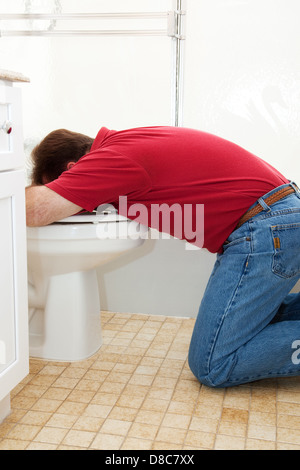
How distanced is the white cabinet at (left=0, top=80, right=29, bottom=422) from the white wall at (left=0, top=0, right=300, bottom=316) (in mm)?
821

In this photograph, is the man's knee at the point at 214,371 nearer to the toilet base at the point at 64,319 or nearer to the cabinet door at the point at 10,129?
the toilet base at the point at 64,319

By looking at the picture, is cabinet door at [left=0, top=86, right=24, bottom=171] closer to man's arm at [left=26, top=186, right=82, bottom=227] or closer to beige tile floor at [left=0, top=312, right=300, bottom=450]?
man's arm at [left=26, top=186, right=82, bottom=227]

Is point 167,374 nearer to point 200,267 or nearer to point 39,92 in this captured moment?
point 200,267

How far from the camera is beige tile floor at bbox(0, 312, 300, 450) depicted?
3.66ft

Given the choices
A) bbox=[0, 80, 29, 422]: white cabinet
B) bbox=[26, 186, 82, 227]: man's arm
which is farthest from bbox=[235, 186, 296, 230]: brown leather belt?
bbox=[0, 80, 29, 422]: white cabinet

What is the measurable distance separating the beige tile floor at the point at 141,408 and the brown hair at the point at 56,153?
0.51 metres

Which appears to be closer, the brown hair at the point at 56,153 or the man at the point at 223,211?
the man at the point at 223,211

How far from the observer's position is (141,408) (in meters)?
1.25

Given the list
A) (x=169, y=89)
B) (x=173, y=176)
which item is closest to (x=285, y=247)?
(x=173, y=176)

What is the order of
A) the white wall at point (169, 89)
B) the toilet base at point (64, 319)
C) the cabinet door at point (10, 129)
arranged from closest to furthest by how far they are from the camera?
the cabinet door at point (10, 129)
the toilet base at point (64, 319)
the white wall at point (169, 89)

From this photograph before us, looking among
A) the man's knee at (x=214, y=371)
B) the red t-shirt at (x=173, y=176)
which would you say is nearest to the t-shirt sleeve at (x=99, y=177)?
the red t-shirt at (x=173, y=176)

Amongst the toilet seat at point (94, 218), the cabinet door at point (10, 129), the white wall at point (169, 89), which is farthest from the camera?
the white wall at point (169, 89)

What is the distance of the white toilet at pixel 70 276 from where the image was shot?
1.39m

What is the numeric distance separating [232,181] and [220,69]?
70 centimetres
